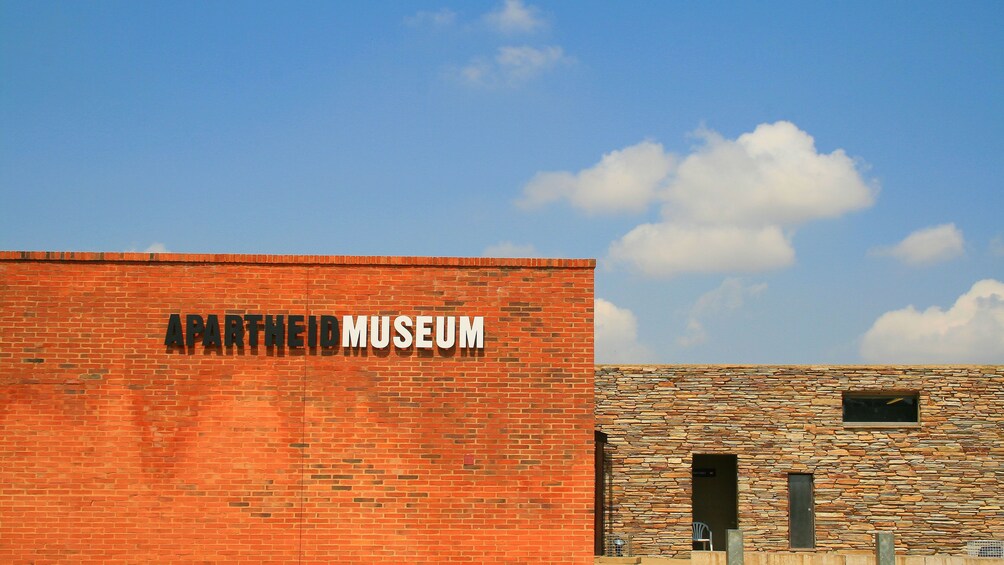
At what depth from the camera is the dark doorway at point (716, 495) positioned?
31.0 meters

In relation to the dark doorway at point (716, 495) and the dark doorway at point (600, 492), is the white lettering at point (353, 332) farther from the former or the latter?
the dark doorway at point (716, 495)

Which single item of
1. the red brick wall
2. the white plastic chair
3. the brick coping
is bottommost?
the white plastic chair

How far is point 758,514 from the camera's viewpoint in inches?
1008

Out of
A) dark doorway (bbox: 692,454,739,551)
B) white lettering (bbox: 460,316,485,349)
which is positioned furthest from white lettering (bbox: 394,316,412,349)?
dark doorway (bbox: 692,454,739,551)

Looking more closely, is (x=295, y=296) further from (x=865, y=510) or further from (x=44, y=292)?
(x=865, y=510)

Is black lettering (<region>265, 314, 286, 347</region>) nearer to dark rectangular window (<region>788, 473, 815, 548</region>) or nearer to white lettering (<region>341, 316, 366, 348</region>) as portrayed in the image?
white lettering (<region>341, 316, 366, 348</region>)

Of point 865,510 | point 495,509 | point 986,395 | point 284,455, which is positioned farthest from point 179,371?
point 986,395

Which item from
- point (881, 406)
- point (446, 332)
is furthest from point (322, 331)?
point (881, 406)

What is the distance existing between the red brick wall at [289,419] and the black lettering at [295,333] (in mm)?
149

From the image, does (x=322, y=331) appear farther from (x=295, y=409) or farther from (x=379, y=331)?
(x=295, y=409)

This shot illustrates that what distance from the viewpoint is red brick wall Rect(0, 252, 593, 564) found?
1425 cm

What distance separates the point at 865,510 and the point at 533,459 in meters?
14.2

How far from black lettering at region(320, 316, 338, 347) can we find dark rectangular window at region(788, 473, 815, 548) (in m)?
15.2

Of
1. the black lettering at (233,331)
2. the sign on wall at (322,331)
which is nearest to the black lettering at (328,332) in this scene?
the sign on wall at (322,331)
